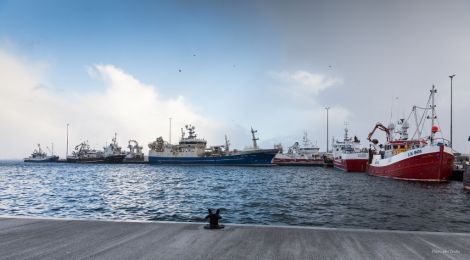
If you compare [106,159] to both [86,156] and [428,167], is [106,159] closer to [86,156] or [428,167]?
[86,156]

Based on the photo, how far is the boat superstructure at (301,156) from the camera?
12054cm

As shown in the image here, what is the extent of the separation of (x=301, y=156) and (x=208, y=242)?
4985 inches

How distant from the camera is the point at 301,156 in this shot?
131 metres

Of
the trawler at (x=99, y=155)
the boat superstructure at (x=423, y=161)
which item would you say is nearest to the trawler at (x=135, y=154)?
the trawler at (x=99, y=155)

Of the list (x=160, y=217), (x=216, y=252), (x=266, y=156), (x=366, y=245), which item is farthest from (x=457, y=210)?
(x=266, y=156)

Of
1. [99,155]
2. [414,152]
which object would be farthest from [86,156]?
[414,152]

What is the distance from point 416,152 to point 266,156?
6541cm

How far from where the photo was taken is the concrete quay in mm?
5715

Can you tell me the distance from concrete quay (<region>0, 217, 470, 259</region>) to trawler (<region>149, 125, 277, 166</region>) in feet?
339

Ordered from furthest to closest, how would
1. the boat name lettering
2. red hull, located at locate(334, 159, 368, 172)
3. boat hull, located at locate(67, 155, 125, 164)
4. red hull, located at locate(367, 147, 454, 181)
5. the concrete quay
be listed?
boat hull, located at locate(67, 155, 125, 164) → red hull, located at locate(334, 159, 368, 172) → the boat name lettering → red hull, located at locate(367, 147, 454, 181) → the concrete quay

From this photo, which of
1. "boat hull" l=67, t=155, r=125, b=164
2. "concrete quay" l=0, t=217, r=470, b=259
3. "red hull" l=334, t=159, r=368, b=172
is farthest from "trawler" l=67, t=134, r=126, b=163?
"concrete quay" l=0, t=217, r=470, b=259

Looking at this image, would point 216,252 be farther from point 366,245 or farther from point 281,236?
point 366,245

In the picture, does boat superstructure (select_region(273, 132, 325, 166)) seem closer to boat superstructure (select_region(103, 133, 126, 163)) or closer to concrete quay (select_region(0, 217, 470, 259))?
boat superstructure (select_region(103, 133, 126, 163))

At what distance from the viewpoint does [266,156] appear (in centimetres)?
11106
